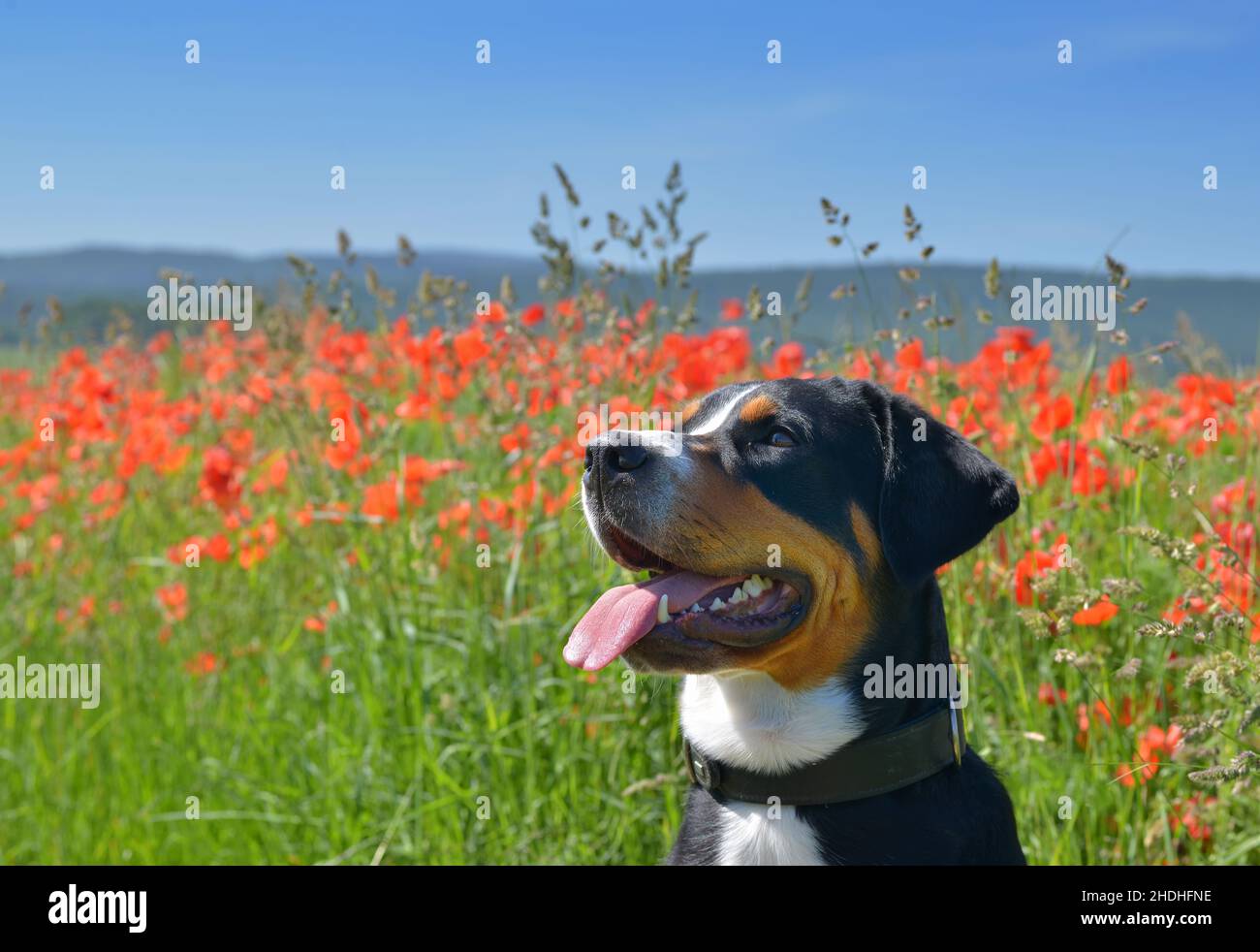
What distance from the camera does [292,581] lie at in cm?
580

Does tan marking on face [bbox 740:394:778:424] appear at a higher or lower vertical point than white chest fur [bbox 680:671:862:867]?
higher

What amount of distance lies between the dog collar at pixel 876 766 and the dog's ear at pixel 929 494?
314 millimetres

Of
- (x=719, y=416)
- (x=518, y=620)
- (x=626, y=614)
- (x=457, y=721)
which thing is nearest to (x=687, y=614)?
(x=626, y=614)

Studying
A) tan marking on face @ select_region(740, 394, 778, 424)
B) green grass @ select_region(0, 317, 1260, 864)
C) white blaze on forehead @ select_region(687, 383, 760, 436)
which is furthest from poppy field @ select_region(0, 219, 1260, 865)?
tan marking on face @ select_region(740, 394, 778, 424)

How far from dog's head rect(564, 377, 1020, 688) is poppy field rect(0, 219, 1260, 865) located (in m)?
0.38


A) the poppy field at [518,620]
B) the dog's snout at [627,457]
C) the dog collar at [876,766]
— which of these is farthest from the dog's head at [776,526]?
the poppy field at [518,620]

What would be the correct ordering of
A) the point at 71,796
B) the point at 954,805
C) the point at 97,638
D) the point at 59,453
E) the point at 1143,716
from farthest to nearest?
the point at 59,453
the point at 97,638
the point at 71,796
the point at 1143,716
the point at 954,805

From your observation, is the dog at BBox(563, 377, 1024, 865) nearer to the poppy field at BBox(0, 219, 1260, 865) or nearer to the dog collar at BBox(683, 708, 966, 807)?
the dog collar at BBox(683, 708, 966, 807)

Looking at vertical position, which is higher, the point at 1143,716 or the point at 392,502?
the point at 392,502

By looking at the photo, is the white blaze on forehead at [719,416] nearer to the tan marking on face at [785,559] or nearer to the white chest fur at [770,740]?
the tan marking on face at [785,559]

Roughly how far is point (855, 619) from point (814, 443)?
0.43 m

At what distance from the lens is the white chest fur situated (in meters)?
2.72
